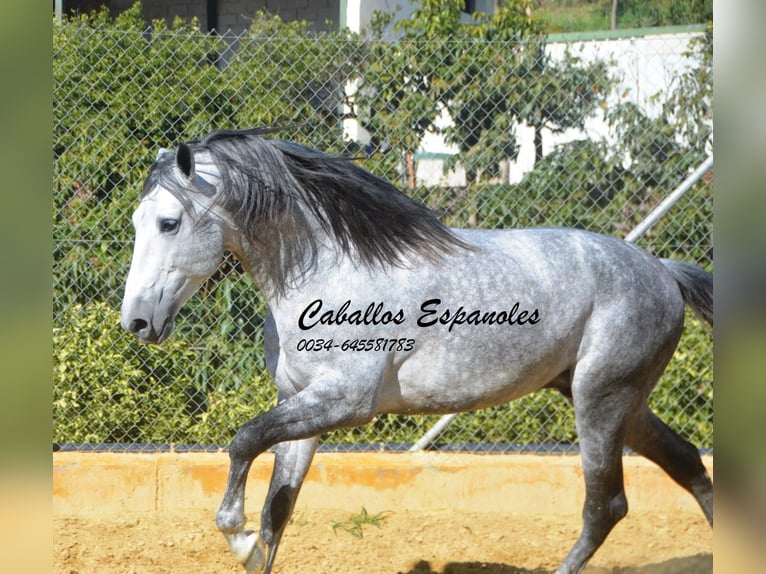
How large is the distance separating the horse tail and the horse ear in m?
2.09

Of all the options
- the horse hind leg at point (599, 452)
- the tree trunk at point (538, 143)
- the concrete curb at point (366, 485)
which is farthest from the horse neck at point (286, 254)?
the tree trunk at point (538, 143)

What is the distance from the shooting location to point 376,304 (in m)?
3.51

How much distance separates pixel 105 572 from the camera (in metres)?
4.32

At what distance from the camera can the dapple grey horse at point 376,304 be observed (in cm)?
Answer: 334

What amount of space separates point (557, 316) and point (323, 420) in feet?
3.39

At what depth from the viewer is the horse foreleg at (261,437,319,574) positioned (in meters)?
3.64

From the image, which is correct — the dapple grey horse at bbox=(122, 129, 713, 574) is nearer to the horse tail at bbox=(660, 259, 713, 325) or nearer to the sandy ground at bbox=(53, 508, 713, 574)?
the horse tail at bbox=(660, 259, 713, 325)

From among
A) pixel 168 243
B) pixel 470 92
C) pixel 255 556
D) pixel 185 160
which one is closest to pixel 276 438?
pixel 255 556

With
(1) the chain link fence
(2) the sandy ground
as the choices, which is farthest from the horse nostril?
(1) the chain link fence

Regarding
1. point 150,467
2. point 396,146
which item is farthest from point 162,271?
point 396,146

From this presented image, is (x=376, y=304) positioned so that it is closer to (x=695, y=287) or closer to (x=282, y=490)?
(x=282, y=490)

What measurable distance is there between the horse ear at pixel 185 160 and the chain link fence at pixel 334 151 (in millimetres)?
2063

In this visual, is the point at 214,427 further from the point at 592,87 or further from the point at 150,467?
the point at 592,87

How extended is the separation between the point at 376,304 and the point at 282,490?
0.80 m
